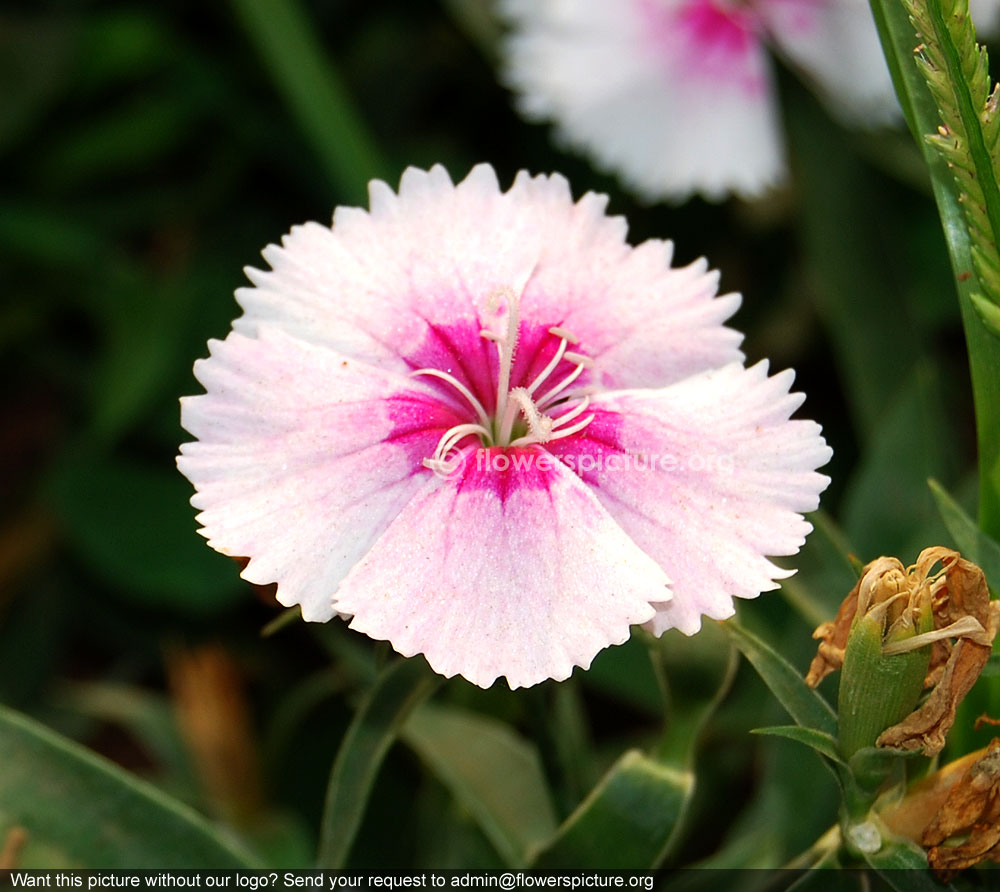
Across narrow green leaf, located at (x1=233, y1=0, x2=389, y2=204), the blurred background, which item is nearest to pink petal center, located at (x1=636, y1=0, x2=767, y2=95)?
the blurred background

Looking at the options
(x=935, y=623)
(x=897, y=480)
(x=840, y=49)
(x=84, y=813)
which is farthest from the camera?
(x=840, y=49)

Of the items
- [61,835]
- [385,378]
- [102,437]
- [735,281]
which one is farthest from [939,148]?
[102,437]

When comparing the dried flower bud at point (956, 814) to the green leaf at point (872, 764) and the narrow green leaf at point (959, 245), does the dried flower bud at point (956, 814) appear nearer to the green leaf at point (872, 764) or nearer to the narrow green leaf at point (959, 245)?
the green leaf at point (872, 764)

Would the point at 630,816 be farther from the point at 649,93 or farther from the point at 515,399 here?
the point at 649,93

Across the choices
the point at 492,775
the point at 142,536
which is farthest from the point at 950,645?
the point at 142,536

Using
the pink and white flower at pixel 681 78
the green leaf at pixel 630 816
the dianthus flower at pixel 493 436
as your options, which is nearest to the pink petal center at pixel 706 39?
the pink and white flower at pixel 681 78

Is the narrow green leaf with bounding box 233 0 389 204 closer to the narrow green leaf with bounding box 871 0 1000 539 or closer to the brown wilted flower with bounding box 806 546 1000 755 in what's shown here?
the narrow green leaf with bounding box 871 0 1000 539
